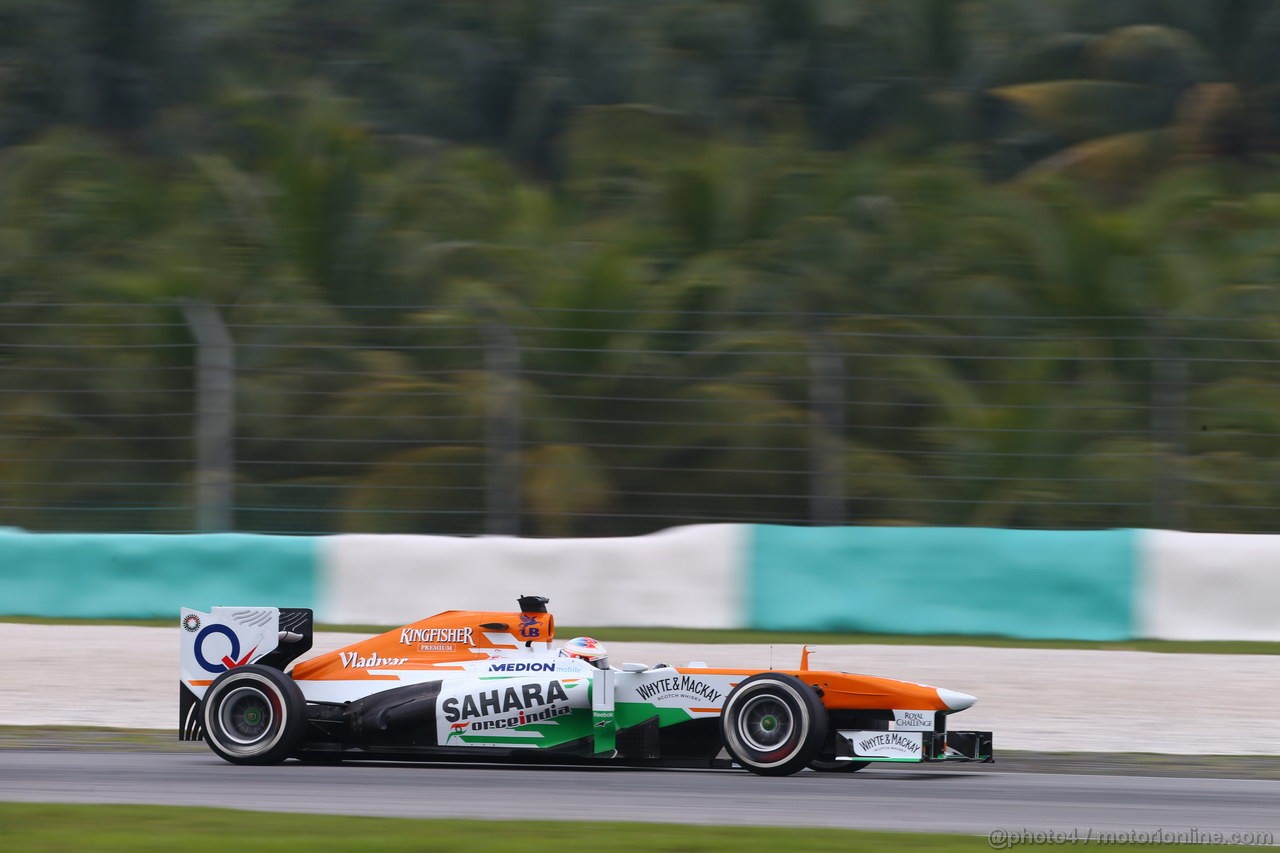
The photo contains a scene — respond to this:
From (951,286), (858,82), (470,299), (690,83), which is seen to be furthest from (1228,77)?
(470,299)

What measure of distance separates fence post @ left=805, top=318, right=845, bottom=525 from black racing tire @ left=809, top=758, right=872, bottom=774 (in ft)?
12.7

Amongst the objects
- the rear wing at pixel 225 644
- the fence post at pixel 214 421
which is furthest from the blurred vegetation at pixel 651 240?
the rear wing at pixel 225 644

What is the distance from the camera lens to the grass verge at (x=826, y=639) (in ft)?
31.8

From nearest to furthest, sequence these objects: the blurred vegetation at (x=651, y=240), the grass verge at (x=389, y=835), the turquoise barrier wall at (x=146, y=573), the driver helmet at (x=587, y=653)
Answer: the grass verge at (x=389, y=835)
the driver helmet at (x=587, y=653)
the turquoise barrier wall at (x=146, y=573)
the blurred vegetation at (x=651, y=240)

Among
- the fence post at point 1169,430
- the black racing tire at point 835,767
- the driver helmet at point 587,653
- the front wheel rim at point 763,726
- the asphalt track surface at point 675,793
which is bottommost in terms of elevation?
the asphalt track surface at point 675,793

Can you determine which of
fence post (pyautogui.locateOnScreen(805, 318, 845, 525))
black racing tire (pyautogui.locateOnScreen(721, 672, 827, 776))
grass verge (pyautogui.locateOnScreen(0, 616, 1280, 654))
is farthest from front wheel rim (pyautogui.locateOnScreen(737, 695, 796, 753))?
fence post (pyautogui.locateOnScreen(805, 318, 845, 525))

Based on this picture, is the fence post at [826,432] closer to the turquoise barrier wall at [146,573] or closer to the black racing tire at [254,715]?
the turquoise barrier wall at [146,573]

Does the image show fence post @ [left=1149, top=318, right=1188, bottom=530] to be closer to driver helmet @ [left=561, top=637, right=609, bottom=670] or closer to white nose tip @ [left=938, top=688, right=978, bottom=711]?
white nose tip @ [left=938, top=688, right=978, bottom=711]

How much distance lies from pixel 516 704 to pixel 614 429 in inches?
187

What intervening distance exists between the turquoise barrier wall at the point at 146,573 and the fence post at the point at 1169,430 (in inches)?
212

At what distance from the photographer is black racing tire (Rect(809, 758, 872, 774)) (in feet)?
21.9

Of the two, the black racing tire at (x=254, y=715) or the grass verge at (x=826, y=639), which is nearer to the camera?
the black racing tire at (x=254, y=715)

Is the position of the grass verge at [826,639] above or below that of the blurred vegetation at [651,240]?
below

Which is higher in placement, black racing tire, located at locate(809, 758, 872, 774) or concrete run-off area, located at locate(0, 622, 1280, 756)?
concrete run-off area, located at locate(0, 622, 1280, 756)
